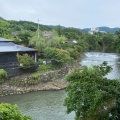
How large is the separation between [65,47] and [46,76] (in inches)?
514

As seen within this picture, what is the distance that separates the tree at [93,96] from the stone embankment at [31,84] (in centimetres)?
1072

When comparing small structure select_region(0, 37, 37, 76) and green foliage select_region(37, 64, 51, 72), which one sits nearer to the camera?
small structure select_region(0, 37, 37, 76)

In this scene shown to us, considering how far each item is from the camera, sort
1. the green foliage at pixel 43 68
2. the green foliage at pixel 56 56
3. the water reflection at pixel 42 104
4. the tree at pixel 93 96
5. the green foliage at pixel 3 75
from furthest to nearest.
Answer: the green foliage at pixel 56 56 → the green foliage at pixel 43 68 → the green foliage at pixel 3 75 → the water reflection at pixel 42 104 → the tree at pixel 93 96

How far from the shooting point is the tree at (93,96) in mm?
8711

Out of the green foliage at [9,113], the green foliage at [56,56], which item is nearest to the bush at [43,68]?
the green foliage at [56,56]

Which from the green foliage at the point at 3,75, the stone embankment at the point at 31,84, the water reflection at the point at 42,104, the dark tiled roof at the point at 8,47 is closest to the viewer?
the water reflection at the point at 42,104

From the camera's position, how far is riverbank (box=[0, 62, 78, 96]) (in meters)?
19.6

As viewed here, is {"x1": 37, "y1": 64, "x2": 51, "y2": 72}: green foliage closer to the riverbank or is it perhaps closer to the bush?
the bush

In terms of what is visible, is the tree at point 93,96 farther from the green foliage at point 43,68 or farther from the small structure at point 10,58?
the green foliage at point 43,68

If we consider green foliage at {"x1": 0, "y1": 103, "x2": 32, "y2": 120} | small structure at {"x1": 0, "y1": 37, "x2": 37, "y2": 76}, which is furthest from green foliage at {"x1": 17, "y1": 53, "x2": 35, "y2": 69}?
green foliage at {"x1": 0, "y1": 103, "x2": 32, "y2": 120}

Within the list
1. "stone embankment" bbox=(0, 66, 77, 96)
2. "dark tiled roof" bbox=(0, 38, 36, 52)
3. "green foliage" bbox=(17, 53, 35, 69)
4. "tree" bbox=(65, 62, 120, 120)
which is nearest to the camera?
"tree" bbox=(65, 62, 120, 120)

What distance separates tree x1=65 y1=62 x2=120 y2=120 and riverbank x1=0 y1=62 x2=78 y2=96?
35.2ft

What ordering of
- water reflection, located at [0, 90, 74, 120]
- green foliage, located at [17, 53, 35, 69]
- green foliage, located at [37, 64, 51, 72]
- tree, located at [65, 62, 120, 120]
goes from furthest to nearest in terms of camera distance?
green foliage, located at [37, 64, 51, 72] < green foliage, located at [17, 53, 35, 69] < water reflection, located at [0, 90, 74, 120] < tree, located at [65, 62, 120, 120]

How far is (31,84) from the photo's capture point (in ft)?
67.8
